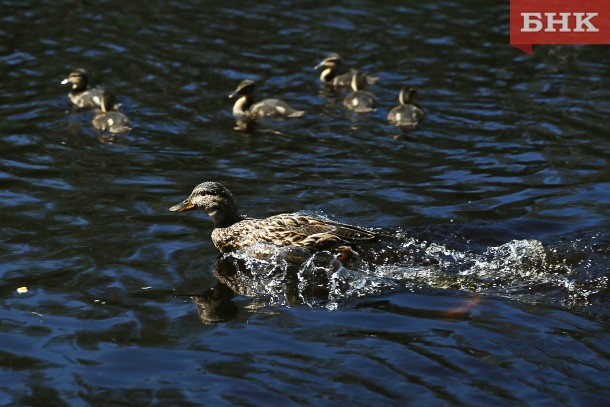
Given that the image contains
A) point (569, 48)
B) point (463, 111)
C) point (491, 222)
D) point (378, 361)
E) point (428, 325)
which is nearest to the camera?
point (378, 361)

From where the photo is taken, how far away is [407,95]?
41.8 feet

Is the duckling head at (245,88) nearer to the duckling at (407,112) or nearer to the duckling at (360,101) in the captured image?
the duckling at (360,101)

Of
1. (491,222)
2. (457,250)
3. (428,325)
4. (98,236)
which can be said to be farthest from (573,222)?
(98,236)

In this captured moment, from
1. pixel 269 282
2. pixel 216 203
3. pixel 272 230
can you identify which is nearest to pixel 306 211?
pixel 216 203

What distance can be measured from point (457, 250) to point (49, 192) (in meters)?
3.87

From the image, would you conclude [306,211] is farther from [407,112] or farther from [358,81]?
[358,81]

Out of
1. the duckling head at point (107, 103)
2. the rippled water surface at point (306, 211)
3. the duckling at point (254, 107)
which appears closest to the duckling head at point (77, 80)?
the rippled water surface at point (306, 211)

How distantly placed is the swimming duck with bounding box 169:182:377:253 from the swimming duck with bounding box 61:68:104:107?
14.4 feet

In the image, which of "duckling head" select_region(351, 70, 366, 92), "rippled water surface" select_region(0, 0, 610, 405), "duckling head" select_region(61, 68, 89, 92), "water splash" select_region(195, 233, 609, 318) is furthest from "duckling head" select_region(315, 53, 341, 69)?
"water splash" select_region(195, 233, 609, 318)

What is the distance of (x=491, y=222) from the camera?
9336mm

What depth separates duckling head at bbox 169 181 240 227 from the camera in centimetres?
909

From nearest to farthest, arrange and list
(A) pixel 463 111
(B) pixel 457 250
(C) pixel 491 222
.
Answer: (B) pixel 457 250
(C) pixel 491 222
(A) pixel 463 111

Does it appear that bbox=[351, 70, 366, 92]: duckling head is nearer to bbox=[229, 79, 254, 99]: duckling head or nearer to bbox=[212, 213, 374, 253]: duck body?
bbox=[229, 79, 254, 99]: duckling head

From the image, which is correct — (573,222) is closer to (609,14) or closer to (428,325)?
(428,325)
